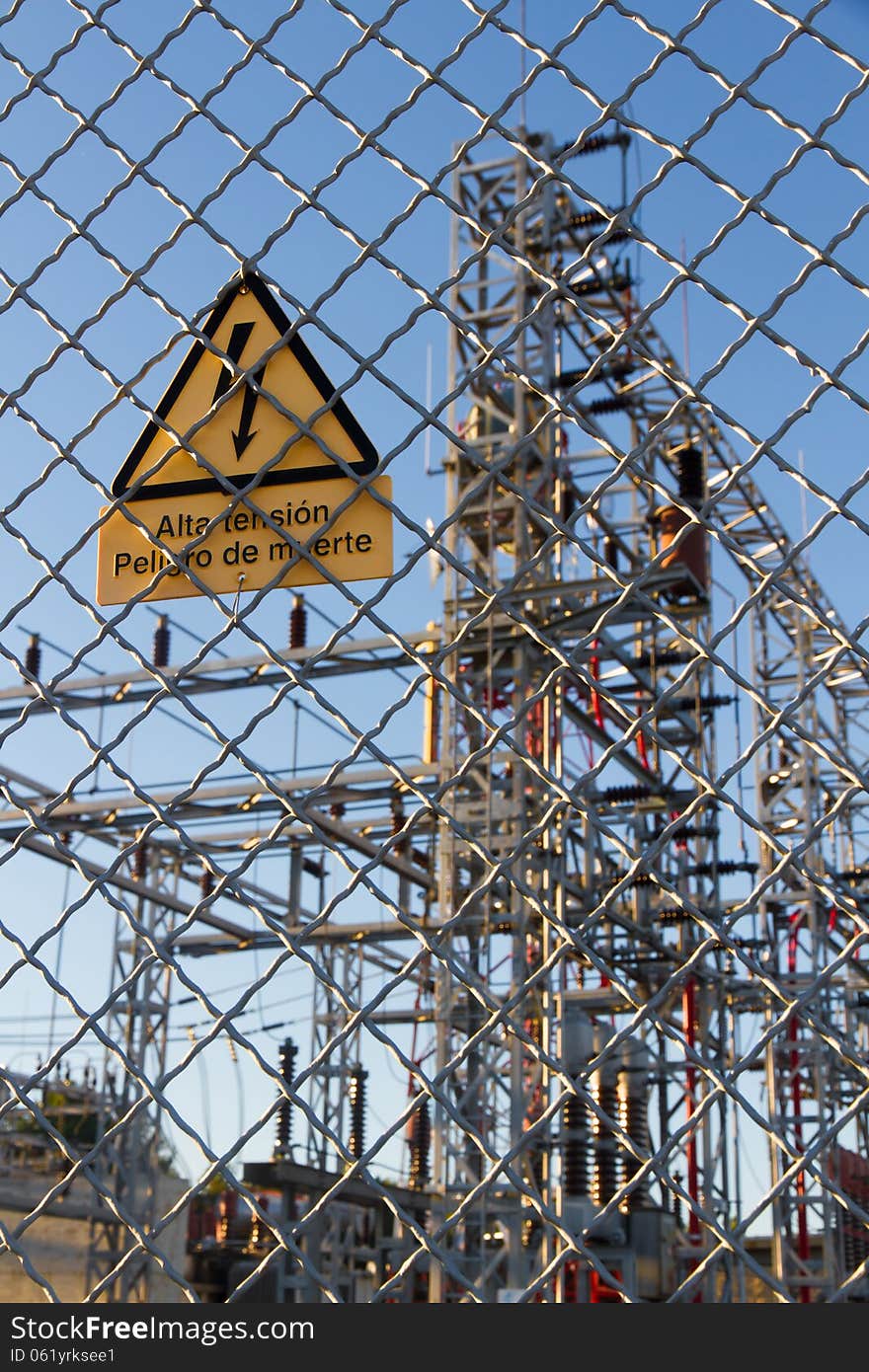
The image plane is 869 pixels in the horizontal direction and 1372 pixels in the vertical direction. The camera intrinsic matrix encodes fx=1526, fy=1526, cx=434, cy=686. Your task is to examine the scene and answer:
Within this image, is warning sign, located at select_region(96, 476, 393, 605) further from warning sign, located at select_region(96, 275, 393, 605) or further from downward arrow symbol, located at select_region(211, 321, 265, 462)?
downward arrow symbol, located at select_region(211, 321, 265, 462)

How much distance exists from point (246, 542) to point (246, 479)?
0.12 metres

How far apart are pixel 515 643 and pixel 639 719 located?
33.0ft

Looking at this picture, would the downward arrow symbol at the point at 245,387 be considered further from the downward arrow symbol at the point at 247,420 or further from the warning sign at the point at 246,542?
the warning sign at the point at 246,542

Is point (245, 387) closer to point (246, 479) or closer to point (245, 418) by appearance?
point (245, 418)

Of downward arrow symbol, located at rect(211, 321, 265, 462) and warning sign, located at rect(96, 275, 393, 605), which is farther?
downward arrow symbol, located at rect(211, 321, 265, 462)

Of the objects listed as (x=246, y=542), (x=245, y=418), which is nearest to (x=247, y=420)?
(x=245, y=418)

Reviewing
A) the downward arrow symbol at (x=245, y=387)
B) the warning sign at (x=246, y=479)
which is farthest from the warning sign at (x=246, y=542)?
the downward arrow symbol at (x=245, y=387)

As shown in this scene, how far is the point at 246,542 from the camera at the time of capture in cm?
266

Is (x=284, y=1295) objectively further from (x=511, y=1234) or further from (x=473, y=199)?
(x=473, y=199)

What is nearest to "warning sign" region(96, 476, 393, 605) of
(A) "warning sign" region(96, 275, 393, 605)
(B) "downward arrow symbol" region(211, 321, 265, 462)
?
(A) "warning sign" region(96, 275, 393, 605)

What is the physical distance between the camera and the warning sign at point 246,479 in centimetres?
258

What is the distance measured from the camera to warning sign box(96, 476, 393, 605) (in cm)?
256

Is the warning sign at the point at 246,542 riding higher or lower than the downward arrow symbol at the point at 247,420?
lower

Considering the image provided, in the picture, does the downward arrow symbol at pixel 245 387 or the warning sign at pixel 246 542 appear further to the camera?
the downward arrow symbol at pixel 245 387
